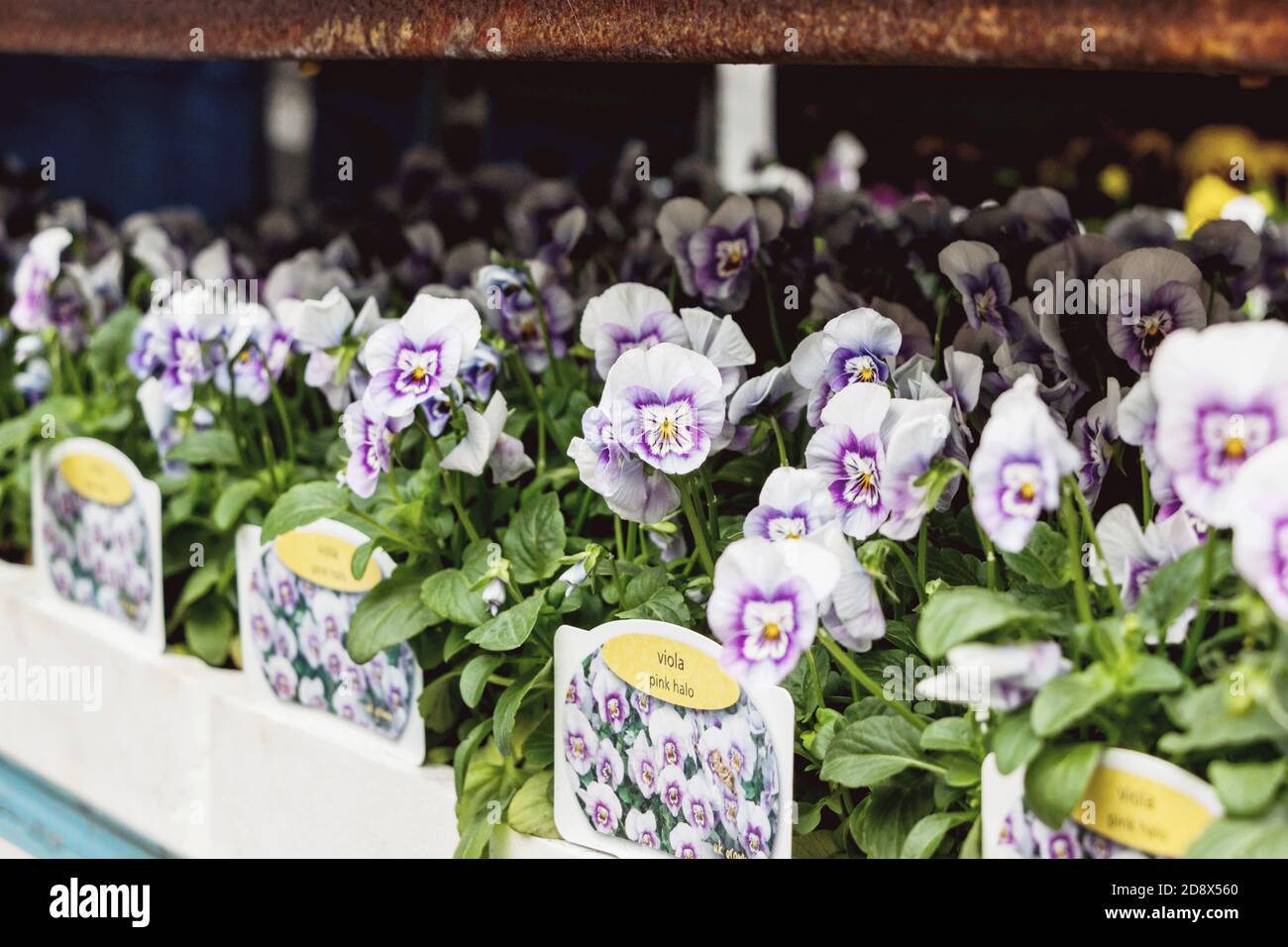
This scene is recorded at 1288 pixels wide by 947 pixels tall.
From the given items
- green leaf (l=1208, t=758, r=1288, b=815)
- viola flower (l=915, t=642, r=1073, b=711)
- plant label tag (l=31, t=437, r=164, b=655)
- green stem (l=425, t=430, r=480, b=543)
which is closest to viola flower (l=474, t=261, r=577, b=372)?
green stem (l=425, t=430, r=480, b=543)

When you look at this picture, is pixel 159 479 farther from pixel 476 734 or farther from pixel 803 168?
pixel 803 168

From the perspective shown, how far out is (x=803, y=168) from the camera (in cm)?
247

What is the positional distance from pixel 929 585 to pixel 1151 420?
0.18m

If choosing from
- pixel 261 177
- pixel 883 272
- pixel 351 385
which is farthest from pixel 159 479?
pixel 261 177

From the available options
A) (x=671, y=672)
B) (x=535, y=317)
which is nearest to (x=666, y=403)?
(x=671, y=672)

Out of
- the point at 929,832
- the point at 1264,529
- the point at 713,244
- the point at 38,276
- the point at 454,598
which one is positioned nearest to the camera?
the point at 1264,529

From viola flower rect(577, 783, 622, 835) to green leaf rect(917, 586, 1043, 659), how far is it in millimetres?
327

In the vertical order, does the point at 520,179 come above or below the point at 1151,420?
above

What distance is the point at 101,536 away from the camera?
4.70 feet

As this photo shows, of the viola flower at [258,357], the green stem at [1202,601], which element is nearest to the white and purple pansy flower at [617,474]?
the green stem at [1202,601]

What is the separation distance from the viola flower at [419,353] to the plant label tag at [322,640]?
0.55ft

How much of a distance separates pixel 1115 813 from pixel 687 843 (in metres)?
0.31

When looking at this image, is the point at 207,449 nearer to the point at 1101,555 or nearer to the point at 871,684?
the point at 871,684

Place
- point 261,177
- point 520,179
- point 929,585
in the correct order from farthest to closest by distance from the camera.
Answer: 1. point 261,177
2. point 520,179
3. point 929,585
